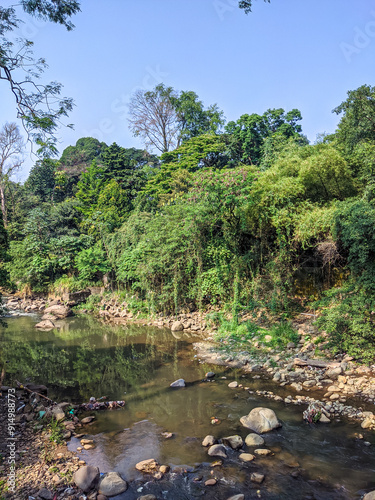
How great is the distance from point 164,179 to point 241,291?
1263 cm

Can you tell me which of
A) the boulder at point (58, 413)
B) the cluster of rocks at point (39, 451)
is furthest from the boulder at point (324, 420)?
the boulder at point (58, 413)

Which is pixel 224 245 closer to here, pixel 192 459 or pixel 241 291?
pixel 241 291

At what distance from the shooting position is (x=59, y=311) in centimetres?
1639

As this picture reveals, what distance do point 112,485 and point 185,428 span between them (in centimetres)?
168

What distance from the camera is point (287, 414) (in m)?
5.64

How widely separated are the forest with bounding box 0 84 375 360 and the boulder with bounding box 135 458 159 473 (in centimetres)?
471

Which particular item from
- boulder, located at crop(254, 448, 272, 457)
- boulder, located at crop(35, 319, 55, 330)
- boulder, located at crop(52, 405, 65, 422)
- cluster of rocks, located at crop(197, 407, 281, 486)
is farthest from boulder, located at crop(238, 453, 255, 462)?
boulder, located at crop(35, 319, 55, 330)

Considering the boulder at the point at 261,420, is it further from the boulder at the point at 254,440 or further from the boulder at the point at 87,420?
the boulder at the point at 87,420

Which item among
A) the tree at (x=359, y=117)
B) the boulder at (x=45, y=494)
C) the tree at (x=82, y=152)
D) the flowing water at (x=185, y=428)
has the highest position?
the tree at (x=82, y=152)

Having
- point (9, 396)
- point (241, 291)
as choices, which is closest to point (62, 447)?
point (9, 396)

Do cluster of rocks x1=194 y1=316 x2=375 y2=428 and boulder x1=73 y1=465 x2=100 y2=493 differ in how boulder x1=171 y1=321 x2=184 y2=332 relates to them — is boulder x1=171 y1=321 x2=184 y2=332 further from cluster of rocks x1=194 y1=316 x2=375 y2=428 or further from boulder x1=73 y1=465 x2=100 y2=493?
boulder x1=73 y1=465 x2=100 y2=493

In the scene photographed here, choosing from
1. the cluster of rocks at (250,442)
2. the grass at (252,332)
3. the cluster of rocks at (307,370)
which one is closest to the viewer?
the cluster of rocks at (250,442)

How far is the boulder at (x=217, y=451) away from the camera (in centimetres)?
461

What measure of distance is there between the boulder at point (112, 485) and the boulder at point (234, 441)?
1.57 m
